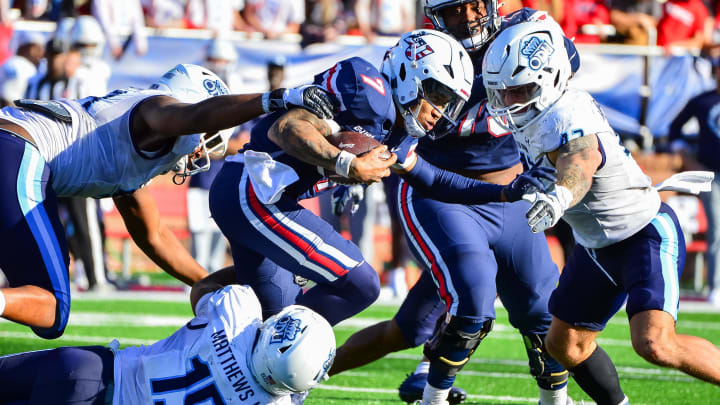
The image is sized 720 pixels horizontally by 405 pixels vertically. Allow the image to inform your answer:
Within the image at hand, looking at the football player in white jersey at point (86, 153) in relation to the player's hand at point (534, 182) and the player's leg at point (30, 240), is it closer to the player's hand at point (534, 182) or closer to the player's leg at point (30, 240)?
the player's leg at point (30, 240)

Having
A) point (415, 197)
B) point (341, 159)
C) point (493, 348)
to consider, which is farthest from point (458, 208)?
point (493, 348)

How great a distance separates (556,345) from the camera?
3975 millimetres

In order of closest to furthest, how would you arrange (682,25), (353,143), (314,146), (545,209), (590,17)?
1. (545,209)
2. (314,146)
3. (353,143)
4. (682,25)
5. (590,17)

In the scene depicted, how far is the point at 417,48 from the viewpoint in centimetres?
400

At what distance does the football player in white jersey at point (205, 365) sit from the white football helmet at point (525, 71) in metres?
1.36

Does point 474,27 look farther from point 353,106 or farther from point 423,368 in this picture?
point 423,368

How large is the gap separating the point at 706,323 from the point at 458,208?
451 centimetres

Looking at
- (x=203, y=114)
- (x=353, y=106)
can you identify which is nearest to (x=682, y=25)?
(x=353, y=106)

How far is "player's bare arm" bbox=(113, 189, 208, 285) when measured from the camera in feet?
14.4


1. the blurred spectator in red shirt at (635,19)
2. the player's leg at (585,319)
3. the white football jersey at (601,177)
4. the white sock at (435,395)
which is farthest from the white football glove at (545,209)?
the blurred spectator in red shirt at (635,19)

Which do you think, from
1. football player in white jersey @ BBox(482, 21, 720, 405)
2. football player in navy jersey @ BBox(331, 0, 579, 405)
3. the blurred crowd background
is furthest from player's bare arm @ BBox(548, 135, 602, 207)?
the blurred crowd background

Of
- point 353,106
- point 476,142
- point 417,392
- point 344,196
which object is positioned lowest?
point 417,392

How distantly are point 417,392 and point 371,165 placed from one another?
148 cm

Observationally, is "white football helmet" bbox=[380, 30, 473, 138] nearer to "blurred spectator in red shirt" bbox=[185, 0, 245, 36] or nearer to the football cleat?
the football cleat
